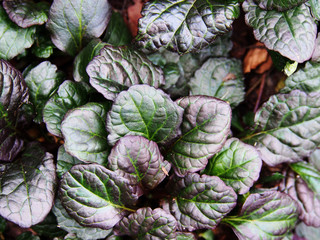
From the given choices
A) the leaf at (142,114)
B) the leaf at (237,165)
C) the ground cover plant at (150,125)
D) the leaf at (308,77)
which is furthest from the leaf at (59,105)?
the leaf at (308,77)

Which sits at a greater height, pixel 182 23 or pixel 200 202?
pixel 182 23

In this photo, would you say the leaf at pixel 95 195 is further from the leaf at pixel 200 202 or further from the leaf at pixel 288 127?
the leaf at pixel 288 127

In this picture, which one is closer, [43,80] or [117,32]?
[43,80]

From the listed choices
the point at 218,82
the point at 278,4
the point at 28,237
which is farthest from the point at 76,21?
the point at 28,237

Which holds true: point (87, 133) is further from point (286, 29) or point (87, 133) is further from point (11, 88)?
point (286, 29)

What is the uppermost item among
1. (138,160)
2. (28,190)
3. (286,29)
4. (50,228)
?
(286,29)

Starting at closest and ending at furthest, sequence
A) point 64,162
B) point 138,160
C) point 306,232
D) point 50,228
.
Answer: point 138,160
point 64,162
point 50,228
point 306,232

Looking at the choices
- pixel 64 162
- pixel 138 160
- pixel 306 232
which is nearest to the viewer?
pixel 138 160
